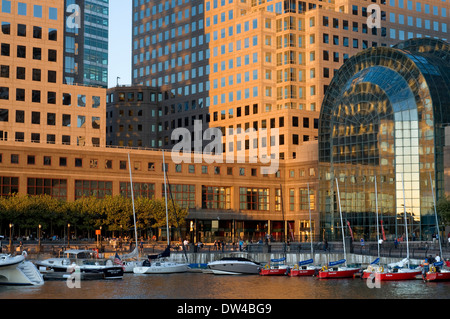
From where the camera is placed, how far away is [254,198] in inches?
6107

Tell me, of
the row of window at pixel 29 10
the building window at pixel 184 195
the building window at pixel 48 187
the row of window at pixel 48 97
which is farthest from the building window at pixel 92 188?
the row of window at pixel 29 10

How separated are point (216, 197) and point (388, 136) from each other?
41.1 meters

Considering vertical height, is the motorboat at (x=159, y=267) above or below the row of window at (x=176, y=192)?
below

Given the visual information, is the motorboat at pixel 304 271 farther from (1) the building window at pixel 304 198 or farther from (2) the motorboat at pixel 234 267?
(1) the building window at pixel 304 198

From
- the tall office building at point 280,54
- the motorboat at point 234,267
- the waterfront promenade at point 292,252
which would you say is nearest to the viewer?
the motorboat at point 234,267

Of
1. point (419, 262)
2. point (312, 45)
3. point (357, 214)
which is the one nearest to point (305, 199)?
point (357, 214)

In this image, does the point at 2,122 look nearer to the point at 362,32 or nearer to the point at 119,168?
the point at 119,168

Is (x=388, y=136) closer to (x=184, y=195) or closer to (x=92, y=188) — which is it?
(x=184, y=195)

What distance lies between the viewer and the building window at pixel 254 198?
15362 cm

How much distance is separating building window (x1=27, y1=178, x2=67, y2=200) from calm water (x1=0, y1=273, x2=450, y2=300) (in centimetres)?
5997

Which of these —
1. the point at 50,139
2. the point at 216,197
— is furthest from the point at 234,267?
the point at 216,197

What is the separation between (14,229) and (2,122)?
2177 cm

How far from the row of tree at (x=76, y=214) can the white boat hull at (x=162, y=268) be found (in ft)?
107

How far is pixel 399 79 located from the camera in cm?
12056
